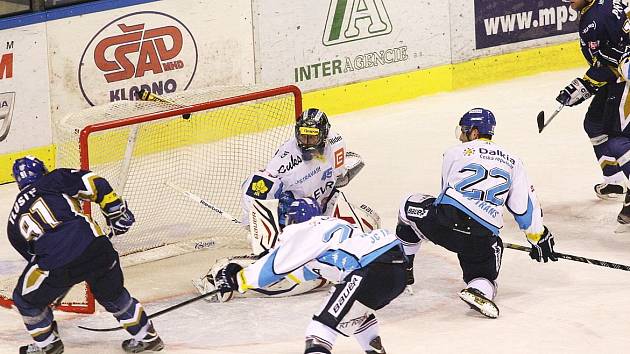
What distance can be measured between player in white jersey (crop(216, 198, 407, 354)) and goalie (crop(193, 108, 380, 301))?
1190 millimetres

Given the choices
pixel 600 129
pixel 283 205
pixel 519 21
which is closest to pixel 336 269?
pixel 283 205

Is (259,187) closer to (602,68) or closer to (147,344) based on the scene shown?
(147,344)

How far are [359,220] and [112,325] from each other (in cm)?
144

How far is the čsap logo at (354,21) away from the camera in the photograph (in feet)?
35.9

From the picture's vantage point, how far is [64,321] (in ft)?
23.9

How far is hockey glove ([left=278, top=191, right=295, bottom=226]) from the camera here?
24.0 feet

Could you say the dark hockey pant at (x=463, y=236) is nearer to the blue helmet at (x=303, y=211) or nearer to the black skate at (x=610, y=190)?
the blue helmet at (x=303, y=211)

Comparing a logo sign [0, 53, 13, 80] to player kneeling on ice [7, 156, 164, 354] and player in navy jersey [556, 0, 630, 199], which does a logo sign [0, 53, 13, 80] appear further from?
player in navy jersey [556, 0, 630, 199]

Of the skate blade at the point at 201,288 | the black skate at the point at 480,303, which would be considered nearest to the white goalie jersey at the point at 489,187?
the black skate at the point at 480,303

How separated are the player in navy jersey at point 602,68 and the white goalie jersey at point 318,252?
115 inches

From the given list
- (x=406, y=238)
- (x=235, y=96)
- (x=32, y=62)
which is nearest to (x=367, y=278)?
(x=406, y=238)

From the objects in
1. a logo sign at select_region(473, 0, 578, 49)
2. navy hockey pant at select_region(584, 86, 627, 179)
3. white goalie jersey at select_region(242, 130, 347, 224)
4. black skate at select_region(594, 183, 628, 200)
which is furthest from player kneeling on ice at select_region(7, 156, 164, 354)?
a logo sign at select_region(473, 0, 578, 49)

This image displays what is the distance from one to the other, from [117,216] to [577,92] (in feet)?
10.2

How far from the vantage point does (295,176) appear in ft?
25.0
